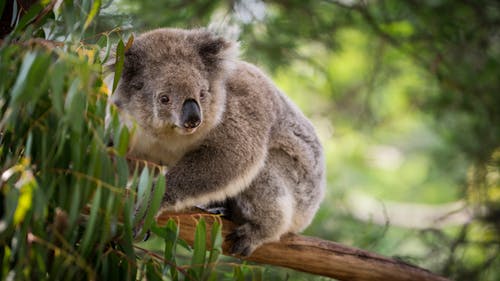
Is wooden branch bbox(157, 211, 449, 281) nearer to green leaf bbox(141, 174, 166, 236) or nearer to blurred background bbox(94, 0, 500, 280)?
blurred background bbox(94, 0, 500, 280)

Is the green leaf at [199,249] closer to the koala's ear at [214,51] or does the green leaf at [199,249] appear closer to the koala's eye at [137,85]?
the koala's eye at [137,85]

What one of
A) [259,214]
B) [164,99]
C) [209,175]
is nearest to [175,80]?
[164,99]

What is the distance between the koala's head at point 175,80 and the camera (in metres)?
3.13

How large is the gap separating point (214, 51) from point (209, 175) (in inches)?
28.7

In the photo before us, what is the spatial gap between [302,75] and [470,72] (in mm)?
1868

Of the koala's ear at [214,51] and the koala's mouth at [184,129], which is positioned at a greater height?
the koala's ear at [214,51]

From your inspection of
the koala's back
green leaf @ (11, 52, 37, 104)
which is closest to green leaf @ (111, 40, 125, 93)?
green leaf @ (11, 52, 37, 104)

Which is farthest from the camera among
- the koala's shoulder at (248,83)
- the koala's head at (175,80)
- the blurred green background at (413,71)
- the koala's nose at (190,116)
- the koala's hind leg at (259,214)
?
the blurred green background at (413,71)

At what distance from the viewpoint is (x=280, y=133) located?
4035 millimetres

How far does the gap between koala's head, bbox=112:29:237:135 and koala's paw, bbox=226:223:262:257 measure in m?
0.68

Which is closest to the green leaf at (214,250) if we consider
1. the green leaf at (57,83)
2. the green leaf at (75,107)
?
the green leaf at (75,107)

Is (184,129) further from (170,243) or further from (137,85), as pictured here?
(170,243)

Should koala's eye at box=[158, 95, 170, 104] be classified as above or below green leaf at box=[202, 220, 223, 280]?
above

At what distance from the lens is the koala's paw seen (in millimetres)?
3619
